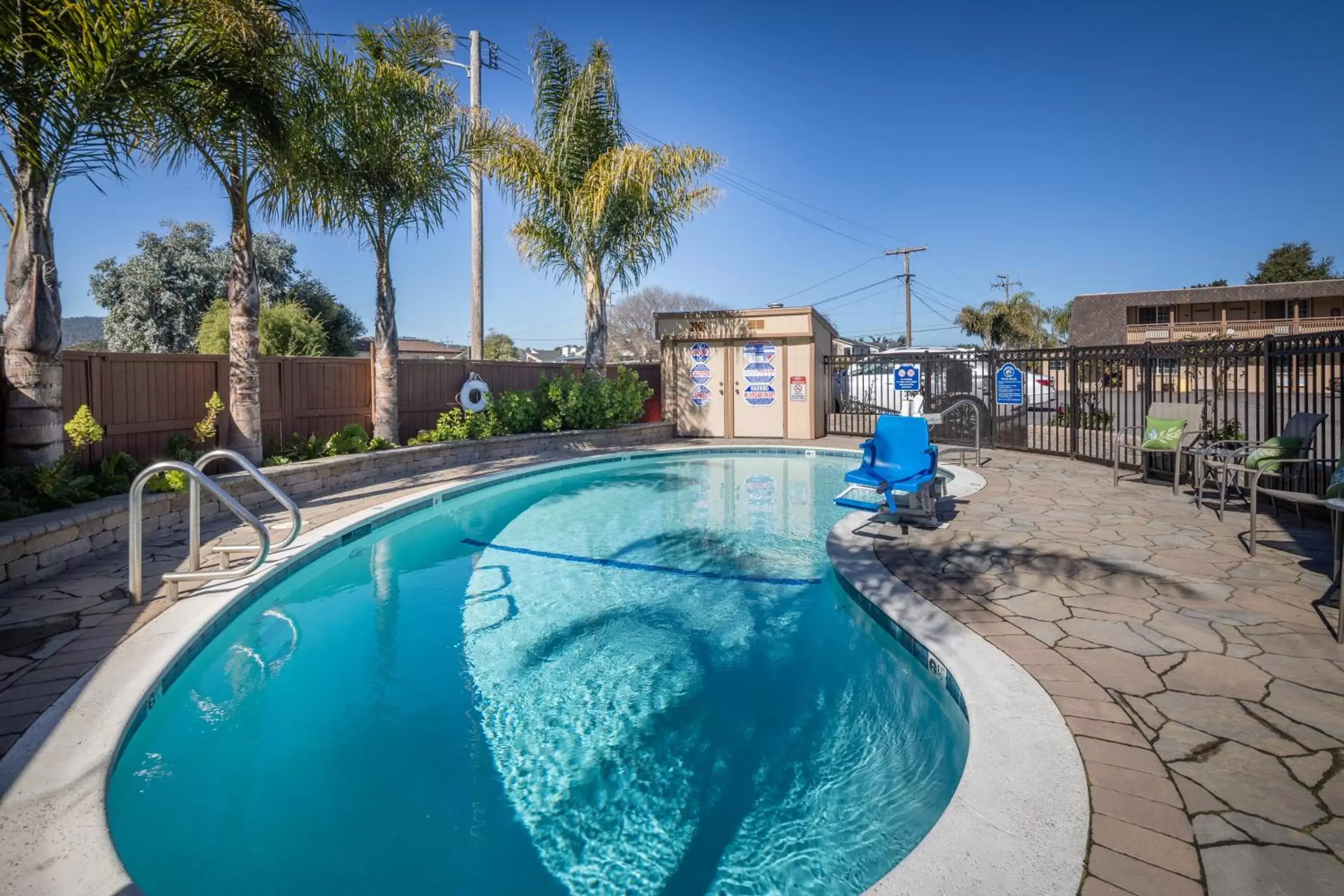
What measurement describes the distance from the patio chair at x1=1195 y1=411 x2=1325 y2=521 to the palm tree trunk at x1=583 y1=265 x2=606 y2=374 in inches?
422

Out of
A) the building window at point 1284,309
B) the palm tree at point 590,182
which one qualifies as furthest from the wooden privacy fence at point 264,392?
the building window at point 1284,309

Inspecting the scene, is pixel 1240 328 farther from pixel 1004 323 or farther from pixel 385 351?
pixel 385 351

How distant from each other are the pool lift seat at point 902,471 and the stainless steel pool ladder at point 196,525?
4.50m

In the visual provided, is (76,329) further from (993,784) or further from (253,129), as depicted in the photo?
(993,784)

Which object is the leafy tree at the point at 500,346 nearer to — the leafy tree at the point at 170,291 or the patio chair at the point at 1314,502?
the leafy tree at the point at 170,291

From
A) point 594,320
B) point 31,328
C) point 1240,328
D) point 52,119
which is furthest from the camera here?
point 1240,328

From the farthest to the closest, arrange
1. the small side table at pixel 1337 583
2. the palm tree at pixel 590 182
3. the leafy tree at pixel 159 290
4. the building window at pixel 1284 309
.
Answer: the building window at pixel 1284 309 → the leafy tree at pixel 159 290 → the palm tree at pixel 590 182 → the small side table at pixel 1337 583

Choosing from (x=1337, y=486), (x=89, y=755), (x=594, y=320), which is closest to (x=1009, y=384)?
(x=594, y=320)

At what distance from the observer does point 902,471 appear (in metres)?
6.93

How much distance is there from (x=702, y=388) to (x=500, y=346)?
50292 millimetres

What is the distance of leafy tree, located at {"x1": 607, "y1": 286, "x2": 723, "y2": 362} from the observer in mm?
50000

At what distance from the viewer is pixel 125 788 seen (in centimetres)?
285

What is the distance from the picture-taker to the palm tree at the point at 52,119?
17.6ft

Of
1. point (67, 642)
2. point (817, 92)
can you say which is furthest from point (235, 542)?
point (817, 92)
